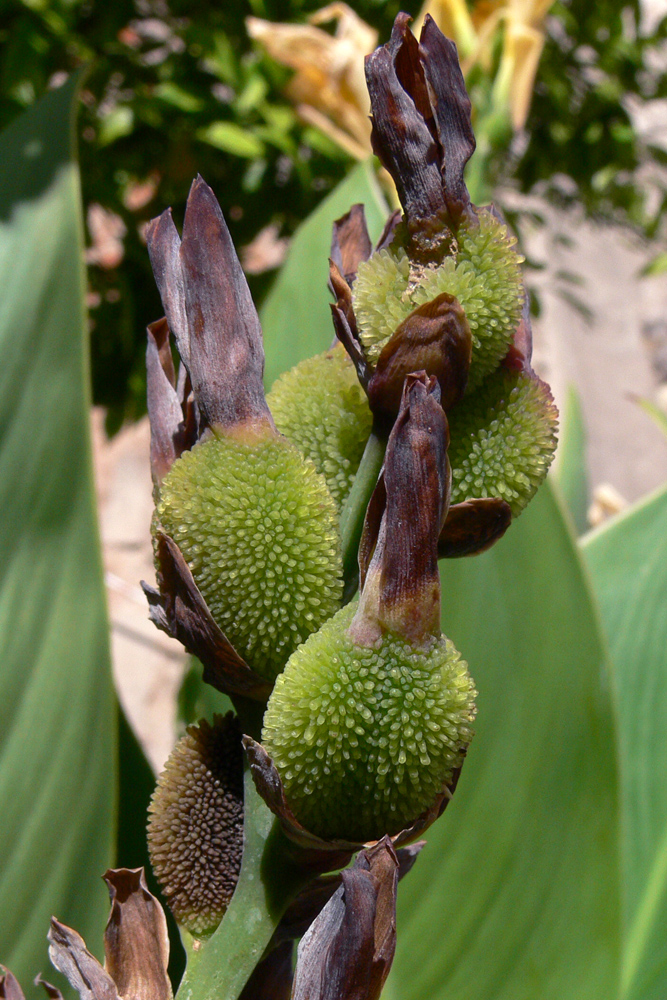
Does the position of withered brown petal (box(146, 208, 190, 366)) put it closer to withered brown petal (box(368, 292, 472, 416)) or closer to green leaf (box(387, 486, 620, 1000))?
withered brown petal (box(368, 292, 472, 416))

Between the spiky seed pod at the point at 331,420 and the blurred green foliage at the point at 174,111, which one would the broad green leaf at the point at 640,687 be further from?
the spiky seed pod at the point at 331,420

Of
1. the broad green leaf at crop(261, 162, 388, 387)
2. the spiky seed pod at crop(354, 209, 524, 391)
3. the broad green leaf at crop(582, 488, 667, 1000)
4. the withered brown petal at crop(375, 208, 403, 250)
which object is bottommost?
the broad green leaf at crop(582, 488, 667, 1000)

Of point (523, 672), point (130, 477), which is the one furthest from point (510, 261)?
point (130, 477)

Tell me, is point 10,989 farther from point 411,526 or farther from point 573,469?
point 573,469

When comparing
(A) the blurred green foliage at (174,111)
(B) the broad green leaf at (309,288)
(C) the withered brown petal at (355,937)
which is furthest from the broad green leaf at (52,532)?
(A) the blurred green foliage at (174,111)

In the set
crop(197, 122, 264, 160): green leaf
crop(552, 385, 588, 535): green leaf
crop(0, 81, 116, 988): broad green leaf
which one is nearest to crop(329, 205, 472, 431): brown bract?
crop(0, 81, 116, 988): broad green leaf

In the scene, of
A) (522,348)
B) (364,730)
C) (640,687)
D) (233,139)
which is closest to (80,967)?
(364,730)
